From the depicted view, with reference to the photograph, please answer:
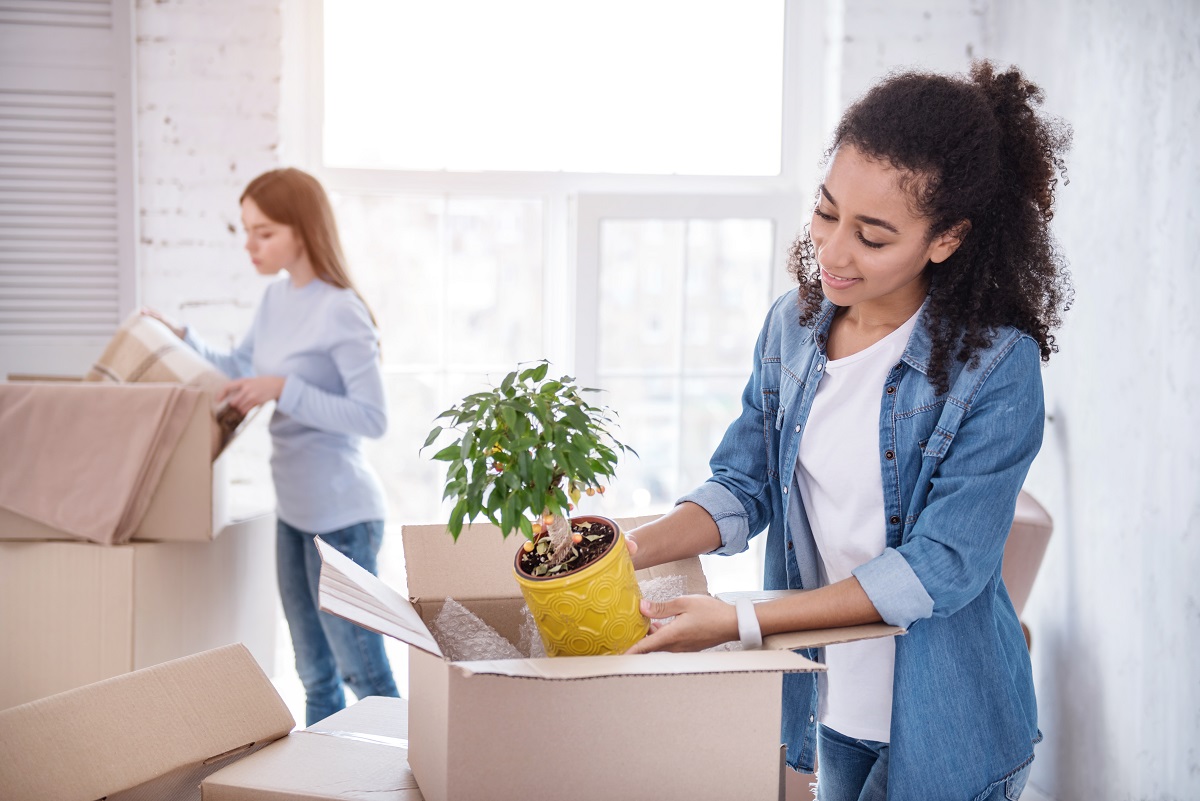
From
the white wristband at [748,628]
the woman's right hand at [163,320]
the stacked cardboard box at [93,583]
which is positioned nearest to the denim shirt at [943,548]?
the white wristband at [748,628]

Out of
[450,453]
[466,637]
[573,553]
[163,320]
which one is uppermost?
[163,320]

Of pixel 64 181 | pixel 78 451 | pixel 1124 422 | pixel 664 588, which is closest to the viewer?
pixel 664 588

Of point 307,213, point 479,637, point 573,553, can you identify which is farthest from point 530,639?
point 307,213

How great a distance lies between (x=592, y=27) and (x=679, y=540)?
2.29 meters

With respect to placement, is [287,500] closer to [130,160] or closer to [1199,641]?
[130,160]

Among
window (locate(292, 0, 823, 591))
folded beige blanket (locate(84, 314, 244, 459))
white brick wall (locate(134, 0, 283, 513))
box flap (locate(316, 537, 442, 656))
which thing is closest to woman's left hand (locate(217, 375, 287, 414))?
folded beige blanket (locate(84, 314, 244, 459))

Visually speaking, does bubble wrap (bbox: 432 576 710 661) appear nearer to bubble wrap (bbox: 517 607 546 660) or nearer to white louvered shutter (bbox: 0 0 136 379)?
bubble wrap (bbox: 517 607 546 660)

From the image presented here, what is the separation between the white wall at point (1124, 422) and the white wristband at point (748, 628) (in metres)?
1.36

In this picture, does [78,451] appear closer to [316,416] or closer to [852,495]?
[316,416]

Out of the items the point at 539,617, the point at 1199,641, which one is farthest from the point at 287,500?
the point at 1199,641

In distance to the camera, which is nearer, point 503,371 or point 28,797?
point 28,797

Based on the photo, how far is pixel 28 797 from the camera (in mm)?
938

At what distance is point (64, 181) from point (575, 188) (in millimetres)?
1417

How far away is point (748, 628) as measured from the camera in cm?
98
